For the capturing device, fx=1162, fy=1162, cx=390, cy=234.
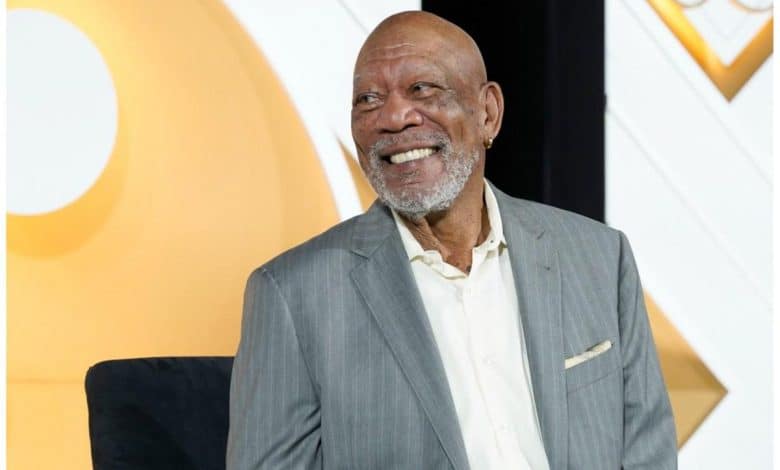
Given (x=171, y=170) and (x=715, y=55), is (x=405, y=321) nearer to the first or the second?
(x=171, y=170)

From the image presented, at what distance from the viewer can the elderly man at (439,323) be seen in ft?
5.06

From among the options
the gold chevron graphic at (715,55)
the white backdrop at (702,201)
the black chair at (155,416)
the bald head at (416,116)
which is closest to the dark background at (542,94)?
the white backdrop at (702,201)

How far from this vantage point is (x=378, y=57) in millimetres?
1689

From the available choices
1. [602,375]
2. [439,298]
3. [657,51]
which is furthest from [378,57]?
[657,51]

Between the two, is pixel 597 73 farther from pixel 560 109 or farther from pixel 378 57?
pixel 378 57

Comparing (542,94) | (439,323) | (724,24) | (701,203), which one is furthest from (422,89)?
(724,24)

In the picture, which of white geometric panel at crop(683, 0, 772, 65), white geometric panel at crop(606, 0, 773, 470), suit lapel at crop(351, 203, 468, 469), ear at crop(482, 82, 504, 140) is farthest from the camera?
white geometric panel at crop(683, 0, 772, 65)

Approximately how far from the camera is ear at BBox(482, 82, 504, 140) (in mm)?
1774

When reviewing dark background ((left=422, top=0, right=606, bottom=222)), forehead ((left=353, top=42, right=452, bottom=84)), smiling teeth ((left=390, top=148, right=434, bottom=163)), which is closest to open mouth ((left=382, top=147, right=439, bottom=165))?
smiling teeth ((left=390, top=148, right=434, bottom=163))

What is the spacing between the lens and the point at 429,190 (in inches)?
65.4

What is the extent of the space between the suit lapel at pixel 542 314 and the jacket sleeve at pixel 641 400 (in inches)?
4.4

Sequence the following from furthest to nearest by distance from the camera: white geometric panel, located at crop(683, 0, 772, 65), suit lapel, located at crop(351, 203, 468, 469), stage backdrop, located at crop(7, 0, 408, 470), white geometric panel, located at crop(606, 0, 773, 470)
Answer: white geometric panel, located at crop(683, 0, 772, 65), white geometric panel, located at crop(606, 0, 773, 470), stage backdrop, located at crop(7, 0, 408, 470), suit lapel, located at crop(351, 203, 468, 469)

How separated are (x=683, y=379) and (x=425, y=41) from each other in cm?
149

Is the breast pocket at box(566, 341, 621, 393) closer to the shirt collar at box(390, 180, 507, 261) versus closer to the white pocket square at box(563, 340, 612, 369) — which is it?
the white pocket square at box(563, 340, 612, 369)
